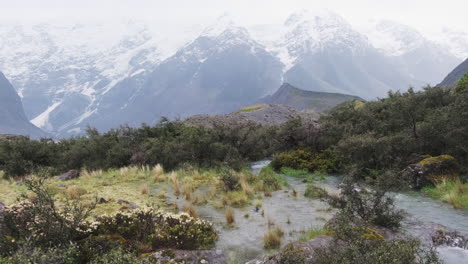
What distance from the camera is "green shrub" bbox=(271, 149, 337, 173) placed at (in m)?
20.8

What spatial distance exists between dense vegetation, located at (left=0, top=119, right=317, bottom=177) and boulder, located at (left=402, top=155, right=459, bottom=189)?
9.48 metres

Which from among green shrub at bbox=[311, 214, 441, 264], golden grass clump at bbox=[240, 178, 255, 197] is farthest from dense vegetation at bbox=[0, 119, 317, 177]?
green shrub at bbox=[311, 214, 441, 264]

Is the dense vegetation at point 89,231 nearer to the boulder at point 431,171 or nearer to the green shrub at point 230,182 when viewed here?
the green shrub at point 230,182

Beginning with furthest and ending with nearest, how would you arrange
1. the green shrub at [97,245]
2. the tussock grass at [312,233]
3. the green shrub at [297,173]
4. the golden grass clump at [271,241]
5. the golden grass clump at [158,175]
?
1. the green shrub at [297,173]
2. the golden grass clump at [158,175]
3. the tussock grass at [312,233]
4. the golden grass clump at [271,241]
5. the green shrub at [97,245]

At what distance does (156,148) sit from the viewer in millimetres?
24344

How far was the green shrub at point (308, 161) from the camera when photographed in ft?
68.1

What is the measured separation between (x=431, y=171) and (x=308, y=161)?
7.72 m

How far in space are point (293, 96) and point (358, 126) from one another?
146614mm

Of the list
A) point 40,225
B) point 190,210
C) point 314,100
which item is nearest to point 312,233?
point 190,210

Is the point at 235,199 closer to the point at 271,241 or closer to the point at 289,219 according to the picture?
the point at 289,219

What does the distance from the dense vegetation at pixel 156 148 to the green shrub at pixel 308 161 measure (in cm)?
230

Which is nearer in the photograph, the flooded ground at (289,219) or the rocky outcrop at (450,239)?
the rocky outcrop at (450,239)

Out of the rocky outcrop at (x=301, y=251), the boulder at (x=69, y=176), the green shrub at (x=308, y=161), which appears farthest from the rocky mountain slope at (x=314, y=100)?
the rocky outcrop at (x=301, y=251)

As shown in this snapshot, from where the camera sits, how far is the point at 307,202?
1430 cm
